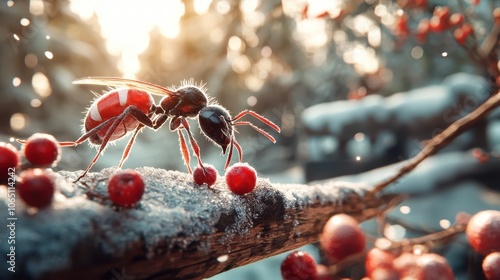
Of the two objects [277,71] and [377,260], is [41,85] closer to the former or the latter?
[277,71]

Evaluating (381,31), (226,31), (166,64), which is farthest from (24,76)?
(381,31)

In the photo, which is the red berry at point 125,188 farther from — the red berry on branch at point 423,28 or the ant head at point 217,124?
the red berry on branch at point 423,28

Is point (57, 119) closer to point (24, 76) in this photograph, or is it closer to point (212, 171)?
point (24, 76)

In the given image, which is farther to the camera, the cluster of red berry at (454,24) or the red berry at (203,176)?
the cluster of red berry at (454,24)

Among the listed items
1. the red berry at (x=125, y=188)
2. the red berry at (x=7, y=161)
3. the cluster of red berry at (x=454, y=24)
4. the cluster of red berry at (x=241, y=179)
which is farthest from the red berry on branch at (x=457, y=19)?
the red berry at (x=7, y=161)

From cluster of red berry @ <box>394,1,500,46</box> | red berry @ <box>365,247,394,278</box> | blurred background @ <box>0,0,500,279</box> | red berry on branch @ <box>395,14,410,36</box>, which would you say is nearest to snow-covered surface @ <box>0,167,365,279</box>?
red berry @ <box>365,247,394,278</box>

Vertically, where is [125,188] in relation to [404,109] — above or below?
below

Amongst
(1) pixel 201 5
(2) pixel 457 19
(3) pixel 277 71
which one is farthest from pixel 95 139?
(3) pixel 277 71
